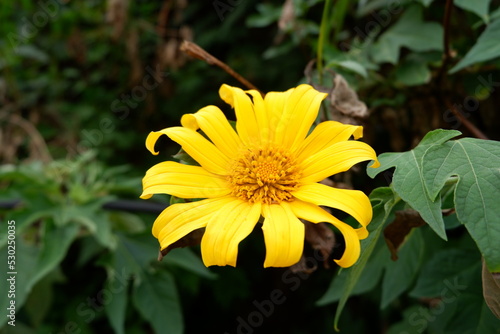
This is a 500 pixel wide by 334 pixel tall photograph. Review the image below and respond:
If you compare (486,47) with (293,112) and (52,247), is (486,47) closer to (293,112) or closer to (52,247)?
(293,112)

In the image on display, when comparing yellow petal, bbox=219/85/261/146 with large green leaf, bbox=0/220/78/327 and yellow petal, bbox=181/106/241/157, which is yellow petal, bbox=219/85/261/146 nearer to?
yellow petal, bbox=181/106/241/157

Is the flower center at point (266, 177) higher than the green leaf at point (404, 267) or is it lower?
higher

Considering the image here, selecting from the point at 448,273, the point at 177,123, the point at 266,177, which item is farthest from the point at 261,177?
the point at 177,123

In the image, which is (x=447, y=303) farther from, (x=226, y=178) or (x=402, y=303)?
(x=402, y=303)

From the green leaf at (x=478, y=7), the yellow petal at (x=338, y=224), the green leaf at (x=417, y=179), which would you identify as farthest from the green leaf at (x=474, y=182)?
the green leaf at (x=478, y=7)

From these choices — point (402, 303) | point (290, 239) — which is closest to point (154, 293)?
point (290, 239)

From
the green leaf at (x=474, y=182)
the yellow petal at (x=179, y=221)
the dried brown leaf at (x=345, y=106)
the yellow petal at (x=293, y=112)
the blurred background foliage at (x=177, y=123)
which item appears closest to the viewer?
the green leaf at (x=474, y=182)

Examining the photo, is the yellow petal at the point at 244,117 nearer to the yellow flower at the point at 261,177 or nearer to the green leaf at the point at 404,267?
the yellow flower at the point at 261,177
